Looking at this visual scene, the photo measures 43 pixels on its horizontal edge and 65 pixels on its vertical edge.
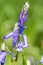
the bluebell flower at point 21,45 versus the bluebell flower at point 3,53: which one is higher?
the bluebell flower at point 21,45

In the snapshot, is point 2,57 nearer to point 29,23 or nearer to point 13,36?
point 13,36

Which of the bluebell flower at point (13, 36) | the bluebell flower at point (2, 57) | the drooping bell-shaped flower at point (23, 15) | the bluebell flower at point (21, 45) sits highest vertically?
the drooping bell-shaped flower at point (23, 15)

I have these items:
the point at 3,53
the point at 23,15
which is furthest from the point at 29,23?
the point at 3,53

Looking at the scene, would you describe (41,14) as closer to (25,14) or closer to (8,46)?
(25,14)

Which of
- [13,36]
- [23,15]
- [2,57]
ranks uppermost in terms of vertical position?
[23,15]

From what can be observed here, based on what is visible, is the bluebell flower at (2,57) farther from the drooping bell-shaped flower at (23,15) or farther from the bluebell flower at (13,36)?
the drooping bell-shaped flower at (23,15)

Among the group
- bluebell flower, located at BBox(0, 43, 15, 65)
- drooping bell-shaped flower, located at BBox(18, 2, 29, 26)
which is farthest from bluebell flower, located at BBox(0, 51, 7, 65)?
drooping bell-shaped flower, located at BBox(18, 2, 29, 26)

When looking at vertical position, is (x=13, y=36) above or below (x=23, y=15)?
below

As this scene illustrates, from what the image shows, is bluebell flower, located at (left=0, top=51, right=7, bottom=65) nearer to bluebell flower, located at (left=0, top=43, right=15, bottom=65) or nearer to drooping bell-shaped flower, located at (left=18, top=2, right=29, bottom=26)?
bluebell flower, located at (left=0, top=43, right=15, bottom=65)

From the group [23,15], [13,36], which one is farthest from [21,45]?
[23,15]

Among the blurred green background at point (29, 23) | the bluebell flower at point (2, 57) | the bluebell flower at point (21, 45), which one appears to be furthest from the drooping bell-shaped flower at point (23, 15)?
the bluebell flower at point (2, 57)
